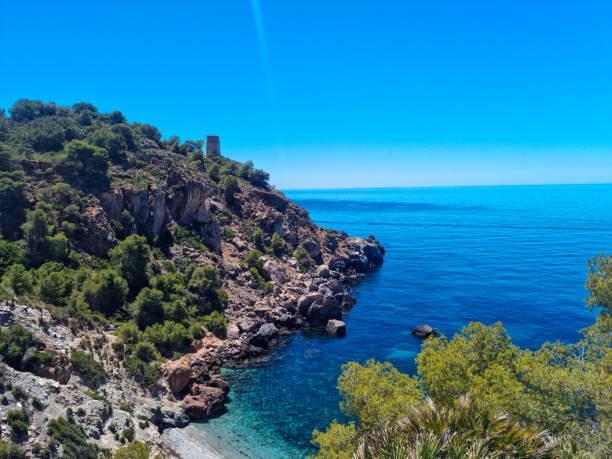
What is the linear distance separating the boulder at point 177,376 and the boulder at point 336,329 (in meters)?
21.3

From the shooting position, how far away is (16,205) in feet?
141

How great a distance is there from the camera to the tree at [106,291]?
126 ft

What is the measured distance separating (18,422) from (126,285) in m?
22.2

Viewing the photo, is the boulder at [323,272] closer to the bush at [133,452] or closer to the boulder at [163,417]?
the boulder at [163,417]

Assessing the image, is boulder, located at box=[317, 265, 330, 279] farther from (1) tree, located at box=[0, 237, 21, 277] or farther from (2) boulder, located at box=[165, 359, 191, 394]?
(1) tree, located at box=[0, 237, 21, 277]

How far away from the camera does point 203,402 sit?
31781 mm

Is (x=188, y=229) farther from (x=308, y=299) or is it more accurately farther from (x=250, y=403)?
(x=250, y=403)

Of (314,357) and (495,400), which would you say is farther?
(314,357)

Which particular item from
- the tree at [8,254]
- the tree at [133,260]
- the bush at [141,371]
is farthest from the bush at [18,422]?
the tree at [133,260]

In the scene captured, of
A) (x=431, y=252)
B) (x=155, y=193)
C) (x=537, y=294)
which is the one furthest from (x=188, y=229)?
(x=431, y=252)

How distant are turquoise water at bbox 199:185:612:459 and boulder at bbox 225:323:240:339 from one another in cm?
569

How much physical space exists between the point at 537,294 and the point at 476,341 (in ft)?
170

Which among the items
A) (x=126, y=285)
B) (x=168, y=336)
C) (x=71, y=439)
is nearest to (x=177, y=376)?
(x=168, y=336)

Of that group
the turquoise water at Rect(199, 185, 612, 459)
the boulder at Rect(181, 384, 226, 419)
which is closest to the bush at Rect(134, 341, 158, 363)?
the boulder at Rect(181, 384, 226, 419)
